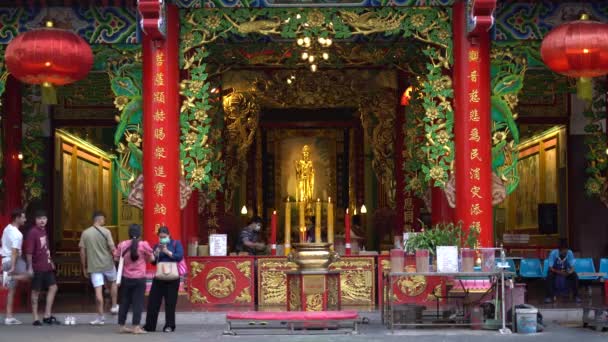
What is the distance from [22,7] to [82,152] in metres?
8.48

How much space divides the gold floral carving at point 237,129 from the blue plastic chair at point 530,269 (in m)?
5.85

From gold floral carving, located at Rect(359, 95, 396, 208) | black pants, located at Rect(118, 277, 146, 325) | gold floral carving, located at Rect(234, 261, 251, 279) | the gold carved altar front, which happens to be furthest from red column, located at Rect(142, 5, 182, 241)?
gold floral carving, located at Rect(359, 95, 396, 208)

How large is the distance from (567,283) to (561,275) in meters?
0.48

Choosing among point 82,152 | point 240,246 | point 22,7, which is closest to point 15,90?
point 22,7

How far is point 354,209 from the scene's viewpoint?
24375 mm

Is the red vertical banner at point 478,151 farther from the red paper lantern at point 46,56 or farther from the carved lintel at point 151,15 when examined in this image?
the red paper lantern at point 46,56

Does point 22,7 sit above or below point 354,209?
above

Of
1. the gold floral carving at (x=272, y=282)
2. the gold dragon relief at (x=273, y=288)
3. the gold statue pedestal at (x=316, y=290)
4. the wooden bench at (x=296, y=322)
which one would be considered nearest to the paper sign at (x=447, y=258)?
the wooden bench at (x=296, y=322)

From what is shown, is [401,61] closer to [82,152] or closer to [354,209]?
[354,209]

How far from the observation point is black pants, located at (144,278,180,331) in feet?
47.9

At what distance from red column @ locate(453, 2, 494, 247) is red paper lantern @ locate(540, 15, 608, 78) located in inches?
64.7

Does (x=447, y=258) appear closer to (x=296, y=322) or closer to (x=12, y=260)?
(x=296, y=322)

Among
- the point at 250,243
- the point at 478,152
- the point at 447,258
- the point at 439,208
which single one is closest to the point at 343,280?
the point at 250,243

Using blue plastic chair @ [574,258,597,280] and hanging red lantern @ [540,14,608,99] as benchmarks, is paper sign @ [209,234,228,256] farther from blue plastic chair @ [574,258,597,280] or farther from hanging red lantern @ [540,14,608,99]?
blue plastic chair @ [574,258,597,280]
